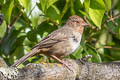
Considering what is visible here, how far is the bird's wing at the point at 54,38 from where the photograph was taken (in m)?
5.96

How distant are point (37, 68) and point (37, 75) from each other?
14 cm

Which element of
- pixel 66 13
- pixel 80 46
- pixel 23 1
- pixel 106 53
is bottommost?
pixel 106 53

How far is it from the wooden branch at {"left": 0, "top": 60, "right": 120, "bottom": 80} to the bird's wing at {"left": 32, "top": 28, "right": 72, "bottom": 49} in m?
0.95

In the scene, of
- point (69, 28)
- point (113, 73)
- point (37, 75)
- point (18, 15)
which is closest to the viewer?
point (37, 75)

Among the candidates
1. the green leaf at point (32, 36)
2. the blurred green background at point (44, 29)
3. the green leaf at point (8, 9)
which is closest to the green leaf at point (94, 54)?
the blurred green background at point (44, 29)

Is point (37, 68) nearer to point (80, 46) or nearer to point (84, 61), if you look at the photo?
point (84, 61)

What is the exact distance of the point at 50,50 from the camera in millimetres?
6109

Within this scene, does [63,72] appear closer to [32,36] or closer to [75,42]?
[32,36]

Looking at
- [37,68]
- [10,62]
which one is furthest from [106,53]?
[37,68]

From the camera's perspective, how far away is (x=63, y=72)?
4.71 meters

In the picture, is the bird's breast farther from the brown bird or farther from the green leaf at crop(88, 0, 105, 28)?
the green leaf at crop(88, 0, 105, 28)

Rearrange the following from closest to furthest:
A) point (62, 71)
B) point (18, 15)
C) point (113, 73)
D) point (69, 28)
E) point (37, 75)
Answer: point (37, 75)
point (62, 71)
point (113, 73)
point (18, 15)
point (69, 28)

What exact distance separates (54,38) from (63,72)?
1564 mm

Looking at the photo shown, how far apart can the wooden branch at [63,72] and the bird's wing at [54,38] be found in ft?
3.10
